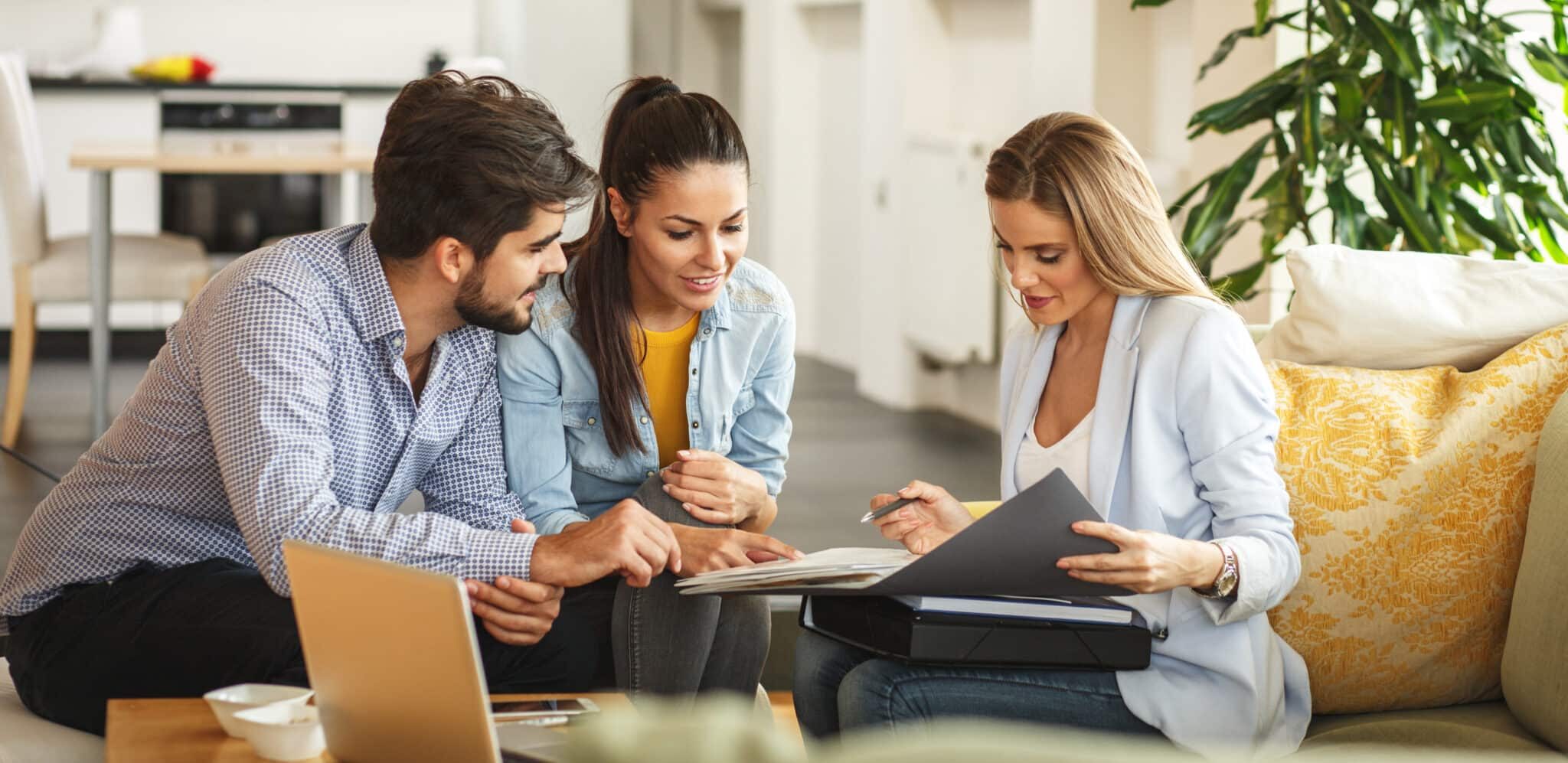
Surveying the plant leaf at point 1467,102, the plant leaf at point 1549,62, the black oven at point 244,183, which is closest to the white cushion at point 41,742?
the plant leaf at point 1467,102

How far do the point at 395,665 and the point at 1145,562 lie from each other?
Result: 71cm

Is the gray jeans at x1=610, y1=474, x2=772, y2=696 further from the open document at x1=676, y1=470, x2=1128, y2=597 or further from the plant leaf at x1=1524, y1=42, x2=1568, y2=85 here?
the plant leaf at x1=1524, y1=42, x2=1568, y2=85

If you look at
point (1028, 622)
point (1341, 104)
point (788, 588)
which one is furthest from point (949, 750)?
point (1341, 104)

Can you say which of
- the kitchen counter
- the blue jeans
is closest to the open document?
the blue jeans

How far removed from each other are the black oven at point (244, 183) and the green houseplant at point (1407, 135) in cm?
501

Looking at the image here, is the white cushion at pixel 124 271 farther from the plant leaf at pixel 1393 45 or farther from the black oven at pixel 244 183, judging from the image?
the plant leaf at pixel 1393 45

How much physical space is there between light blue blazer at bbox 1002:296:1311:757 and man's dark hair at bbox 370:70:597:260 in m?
0.65

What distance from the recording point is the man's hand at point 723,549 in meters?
1.76

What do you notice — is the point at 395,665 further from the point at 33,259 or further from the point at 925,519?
the point at 33,259

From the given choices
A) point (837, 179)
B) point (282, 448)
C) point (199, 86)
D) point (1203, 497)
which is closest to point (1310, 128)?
point (1203, 497)

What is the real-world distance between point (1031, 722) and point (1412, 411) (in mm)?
600

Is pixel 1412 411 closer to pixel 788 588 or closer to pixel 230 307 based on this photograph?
pixel 788 588

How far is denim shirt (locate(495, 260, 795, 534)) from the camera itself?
197 centimetres

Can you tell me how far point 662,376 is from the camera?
2070 millimetres
